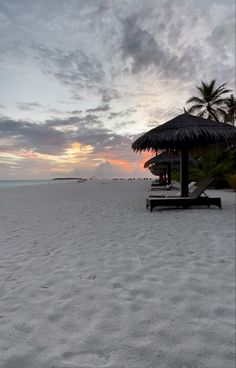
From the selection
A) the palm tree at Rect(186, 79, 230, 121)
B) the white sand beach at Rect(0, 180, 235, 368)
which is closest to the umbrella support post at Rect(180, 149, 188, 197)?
the white sand beach at Rect(0, 180, 235, 368)

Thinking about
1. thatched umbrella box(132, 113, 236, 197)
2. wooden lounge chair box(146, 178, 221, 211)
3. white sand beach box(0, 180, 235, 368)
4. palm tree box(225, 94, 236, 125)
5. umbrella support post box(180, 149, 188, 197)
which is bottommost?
white sand beach box(0, 180, 235, 368)

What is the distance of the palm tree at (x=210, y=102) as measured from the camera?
29522 mm

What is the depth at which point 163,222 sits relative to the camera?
6.77 metres

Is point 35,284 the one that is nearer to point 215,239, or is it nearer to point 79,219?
point 215,239

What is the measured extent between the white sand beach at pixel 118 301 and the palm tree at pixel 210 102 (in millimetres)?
26920

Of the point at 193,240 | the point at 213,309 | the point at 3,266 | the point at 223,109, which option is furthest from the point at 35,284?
the point at 223,109

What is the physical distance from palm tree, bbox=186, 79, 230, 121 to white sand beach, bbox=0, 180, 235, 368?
88.3 ft

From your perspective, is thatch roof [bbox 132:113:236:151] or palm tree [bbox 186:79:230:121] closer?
thatch roof [bbox 132:113:236:151]

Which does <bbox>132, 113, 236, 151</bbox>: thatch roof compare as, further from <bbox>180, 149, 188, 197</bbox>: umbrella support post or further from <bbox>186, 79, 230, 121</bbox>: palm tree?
<bbox>186, 79, 230, 121</bbox>: palm tree

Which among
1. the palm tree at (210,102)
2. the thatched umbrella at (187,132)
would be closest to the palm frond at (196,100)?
the palm tree at (210,102)

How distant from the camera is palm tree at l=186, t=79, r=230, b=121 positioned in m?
29.5

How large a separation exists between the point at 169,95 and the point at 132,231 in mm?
11603

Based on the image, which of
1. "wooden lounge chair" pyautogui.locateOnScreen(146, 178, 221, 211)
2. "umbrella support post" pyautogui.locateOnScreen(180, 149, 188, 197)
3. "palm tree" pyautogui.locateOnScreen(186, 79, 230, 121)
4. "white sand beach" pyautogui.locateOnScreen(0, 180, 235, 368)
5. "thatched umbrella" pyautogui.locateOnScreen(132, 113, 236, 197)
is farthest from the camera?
"palm tree" pyautogui.locateOnScreen(186, 79, 230, 121)

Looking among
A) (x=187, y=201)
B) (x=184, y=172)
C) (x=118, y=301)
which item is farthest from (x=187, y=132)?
(x=118, y=301)
